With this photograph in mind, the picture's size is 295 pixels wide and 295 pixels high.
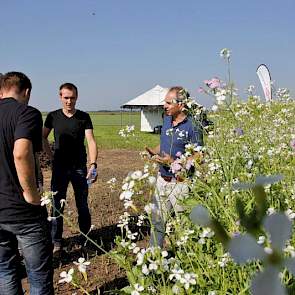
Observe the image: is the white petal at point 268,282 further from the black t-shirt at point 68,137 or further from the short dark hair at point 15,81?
the black t-shirt at point 68,137

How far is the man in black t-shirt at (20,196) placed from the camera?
2512 mm

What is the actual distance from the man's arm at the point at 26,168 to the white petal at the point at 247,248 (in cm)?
224

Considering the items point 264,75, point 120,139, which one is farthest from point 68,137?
point 120,139

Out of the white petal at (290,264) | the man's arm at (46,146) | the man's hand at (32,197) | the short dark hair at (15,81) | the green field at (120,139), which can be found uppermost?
the short dark hair at (15,81)

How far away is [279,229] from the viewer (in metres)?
0.32

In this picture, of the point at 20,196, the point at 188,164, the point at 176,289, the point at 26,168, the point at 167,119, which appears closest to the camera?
the point at 176,289

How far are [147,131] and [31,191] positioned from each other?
96.3ft

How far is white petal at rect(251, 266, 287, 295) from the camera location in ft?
1.04

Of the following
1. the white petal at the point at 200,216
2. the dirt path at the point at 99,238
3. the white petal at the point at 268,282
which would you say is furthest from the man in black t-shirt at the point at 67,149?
the white petal at the point at 268,282

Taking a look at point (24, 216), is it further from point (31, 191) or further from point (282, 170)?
point (282, 170)

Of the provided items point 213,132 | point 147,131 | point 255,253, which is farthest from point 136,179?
point 147,131

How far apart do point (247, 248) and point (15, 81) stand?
2.64 m

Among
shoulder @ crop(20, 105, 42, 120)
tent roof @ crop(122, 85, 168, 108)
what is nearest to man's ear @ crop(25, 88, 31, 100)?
shoulder @ crop(20, 105, 42, 120)

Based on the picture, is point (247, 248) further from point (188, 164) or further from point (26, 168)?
point (26, 168)
